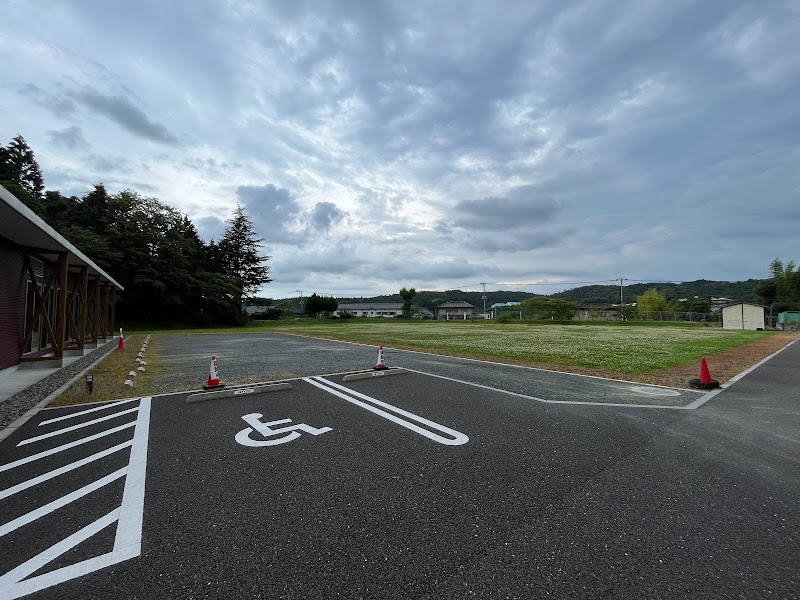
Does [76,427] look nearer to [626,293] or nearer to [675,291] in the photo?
[626,293]

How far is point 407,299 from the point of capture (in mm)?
65875

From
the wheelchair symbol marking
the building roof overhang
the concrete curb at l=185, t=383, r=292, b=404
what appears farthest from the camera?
the concrete curb at l=185, t=383, r=292, b=404

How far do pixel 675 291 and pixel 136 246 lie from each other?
124004 millimetres

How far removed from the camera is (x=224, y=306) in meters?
42.8

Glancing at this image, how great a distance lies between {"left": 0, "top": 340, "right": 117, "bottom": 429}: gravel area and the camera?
17.9ft

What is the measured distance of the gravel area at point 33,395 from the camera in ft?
17.9

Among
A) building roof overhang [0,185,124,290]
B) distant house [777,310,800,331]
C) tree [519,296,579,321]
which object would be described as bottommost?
distant house [777,310,800,331]

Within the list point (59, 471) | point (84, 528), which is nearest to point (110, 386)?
point (59, 471)

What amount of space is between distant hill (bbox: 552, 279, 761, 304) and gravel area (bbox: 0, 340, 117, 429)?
96.3 metres

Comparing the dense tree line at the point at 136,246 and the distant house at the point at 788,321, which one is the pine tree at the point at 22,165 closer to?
the dense tree line at the point at 136,246

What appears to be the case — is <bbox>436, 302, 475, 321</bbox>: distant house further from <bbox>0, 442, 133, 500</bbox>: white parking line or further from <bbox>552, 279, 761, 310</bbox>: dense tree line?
<bbox>0, 442, 133, 500</bbox>: white parking line

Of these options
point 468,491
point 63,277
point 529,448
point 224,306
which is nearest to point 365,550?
point 468,491

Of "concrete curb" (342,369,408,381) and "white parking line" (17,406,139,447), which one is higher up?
"concrete curb" (342,369,408,381)

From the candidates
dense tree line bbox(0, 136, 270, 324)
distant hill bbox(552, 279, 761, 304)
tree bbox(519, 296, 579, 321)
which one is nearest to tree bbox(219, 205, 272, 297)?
dense tree line bbox(0, 136, 270, 324)
